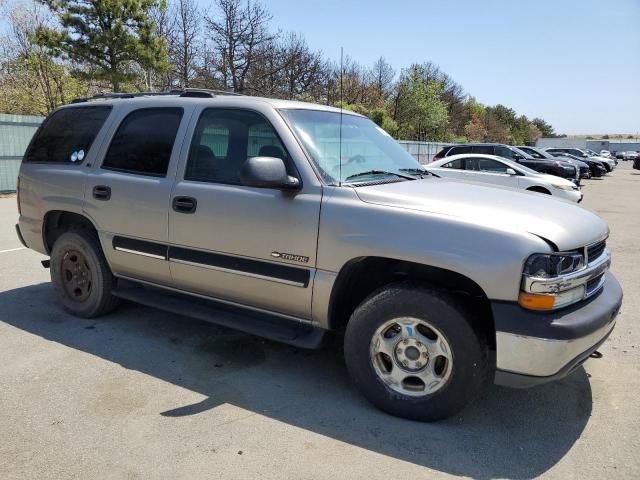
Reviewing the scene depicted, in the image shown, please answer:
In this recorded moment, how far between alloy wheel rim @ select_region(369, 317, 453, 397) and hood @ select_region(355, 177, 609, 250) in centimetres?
68

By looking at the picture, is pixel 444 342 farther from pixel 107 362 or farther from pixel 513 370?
pixel 107 362

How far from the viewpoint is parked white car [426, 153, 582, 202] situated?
40.9 feet

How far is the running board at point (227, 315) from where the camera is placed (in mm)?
3424

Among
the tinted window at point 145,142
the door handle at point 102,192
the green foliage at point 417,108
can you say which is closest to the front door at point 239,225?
the tinted window at point 145,142

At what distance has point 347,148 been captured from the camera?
3.72m

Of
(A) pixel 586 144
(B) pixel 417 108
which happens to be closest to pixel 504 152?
(B) pixel 417 108

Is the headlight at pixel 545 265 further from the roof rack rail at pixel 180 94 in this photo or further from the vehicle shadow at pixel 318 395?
the roof rack rail at pixel 180 94

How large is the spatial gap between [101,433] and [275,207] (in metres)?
1.69

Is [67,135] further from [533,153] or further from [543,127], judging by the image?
[543,127]

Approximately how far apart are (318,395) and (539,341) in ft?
4.87

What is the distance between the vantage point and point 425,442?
2914 mm

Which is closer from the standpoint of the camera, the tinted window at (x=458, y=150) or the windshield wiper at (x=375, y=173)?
the windshield wiper at (x=375, y=173)

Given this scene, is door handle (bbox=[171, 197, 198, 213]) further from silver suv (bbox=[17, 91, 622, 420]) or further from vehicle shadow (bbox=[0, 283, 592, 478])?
vehicle shadow (bbox=[0, 283, 592, 478])

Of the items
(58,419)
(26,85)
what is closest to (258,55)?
(26,85)
